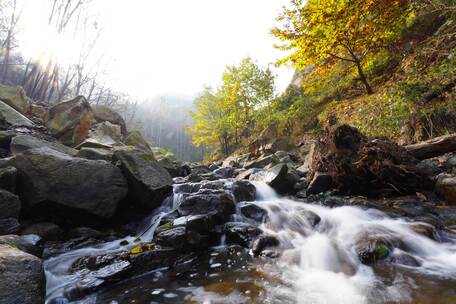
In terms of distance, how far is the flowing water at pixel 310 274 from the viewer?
2814 mm

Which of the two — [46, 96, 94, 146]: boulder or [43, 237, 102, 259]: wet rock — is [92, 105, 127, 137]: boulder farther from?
[43, 237, 102, 259]: wet rock

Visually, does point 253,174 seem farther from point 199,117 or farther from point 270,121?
point 199,117

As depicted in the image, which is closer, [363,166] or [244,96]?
[363,166]

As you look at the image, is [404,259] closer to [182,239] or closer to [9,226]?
[182,239]

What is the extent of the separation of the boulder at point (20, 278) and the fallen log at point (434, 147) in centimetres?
729

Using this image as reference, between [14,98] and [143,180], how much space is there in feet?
28.0

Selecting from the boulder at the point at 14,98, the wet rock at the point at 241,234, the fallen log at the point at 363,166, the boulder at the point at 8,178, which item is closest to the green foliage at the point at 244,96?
the fallen log at the point at 363,166

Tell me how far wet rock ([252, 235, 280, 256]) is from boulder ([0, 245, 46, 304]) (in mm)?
2761

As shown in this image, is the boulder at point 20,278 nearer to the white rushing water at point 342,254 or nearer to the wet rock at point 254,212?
the white rushing water at point 342,254

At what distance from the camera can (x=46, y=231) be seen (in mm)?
4555

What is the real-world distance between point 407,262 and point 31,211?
6.12m

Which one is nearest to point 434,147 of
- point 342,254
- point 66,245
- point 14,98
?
point 342,254

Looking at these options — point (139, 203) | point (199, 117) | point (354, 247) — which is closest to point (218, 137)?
point (199, 117)

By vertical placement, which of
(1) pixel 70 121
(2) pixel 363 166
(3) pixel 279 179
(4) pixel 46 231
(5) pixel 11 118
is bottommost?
(4) pixel 46 231
